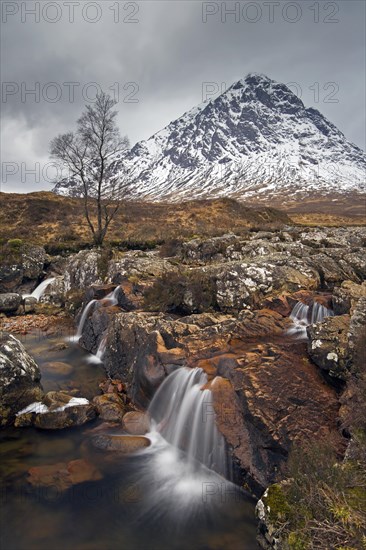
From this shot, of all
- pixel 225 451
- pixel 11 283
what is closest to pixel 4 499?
pixel 225 451

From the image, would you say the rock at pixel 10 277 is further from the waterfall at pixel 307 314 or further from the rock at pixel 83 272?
the waterfall at pixel 307 314

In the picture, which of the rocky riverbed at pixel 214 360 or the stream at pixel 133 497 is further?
the rocky riverbed at pixel 214 360

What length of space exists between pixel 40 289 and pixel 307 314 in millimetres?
20830

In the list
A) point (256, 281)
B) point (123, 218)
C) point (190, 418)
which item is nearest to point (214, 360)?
point (190, 418)

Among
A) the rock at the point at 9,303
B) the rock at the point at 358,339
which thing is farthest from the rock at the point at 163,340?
the rock at the point at 9,303

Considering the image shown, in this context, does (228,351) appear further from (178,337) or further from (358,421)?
(358,421)

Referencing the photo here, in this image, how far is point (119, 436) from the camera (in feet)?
32.0

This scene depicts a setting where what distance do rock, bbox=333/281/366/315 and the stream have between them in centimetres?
578

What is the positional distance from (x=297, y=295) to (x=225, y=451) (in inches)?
287

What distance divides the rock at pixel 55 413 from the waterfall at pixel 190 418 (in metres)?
2.18

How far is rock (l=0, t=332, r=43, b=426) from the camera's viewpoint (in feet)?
33.8

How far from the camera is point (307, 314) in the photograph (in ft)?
40.3

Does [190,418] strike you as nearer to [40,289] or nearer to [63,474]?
[63,474]

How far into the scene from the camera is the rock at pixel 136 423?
10.1m
